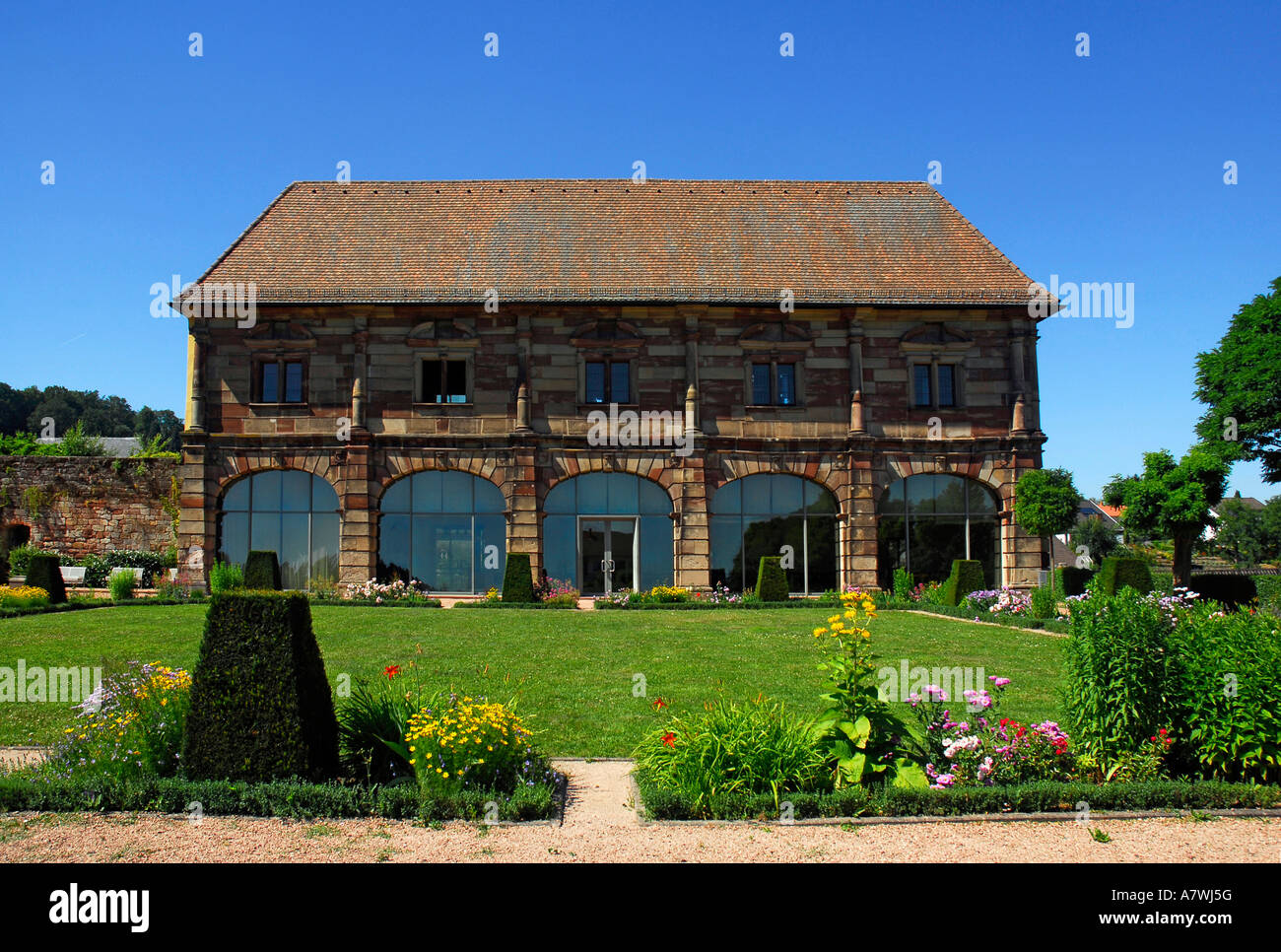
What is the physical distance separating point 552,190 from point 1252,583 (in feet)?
76.4

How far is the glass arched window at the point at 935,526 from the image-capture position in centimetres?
2484

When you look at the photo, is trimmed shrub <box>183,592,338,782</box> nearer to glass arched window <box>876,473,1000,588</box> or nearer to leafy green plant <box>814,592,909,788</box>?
leafy green plant <box>814,592,909,788</box>

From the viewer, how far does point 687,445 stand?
2417 centimetres

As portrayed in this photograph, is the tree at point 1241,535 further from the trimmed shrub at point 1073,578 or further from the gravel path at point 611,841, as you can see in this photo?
the gravel path at point 611,841

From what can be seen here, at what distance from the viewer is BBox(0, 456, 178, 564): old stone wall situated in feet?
88.1

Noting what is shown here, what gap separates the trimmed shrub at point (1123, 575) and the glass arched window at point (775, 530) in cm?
753

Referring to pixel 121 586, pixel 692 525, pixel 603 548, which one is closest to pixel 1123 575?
pixel 692 525

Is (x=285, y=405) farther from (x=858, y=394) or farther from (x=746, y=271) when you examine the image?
(x=858, y=394)

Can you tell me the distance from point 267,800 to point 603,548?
60.2ft

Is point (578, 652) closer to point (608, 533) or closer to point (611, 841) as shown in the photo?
point (611, 841)

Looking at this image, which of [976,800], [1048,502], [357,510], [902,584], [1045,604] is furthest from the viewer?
[357,510]

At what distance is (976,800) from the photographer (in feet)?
21.2

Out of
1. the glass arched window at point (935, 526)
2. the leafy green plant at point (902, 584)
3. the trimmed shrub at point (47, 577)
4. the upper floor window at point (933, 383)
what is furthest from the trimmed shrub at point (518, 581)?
the upper floor window at point (933, 383)
